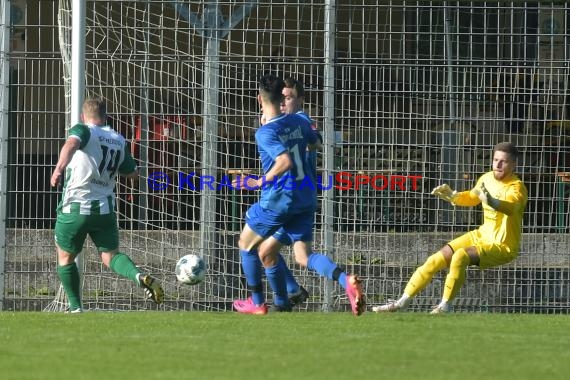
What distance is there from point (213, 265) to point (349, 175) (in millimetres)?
1657

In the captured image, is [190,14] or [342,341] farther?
[190,14]

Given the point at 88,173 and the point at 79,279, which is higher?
the point at 88,173

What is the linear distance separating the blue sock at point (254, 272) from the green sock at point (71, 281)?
148 cm

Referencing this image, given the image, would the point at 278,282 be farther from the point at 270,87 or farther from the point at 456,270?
the point at 270,87

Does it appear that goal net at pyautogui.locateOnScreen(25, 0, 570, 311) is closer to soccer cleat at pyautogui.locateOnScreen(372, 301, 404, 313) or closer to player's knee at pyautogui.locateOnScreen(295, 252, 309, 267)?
soccer cleat at pyautogui.locateOnScreen(372, 301, 404, 313)

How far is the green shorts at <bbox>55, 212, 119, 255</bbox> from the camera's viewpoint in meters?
11.5

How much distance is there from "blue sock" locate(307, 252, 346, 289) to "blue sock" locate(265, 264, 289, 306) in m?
0.44

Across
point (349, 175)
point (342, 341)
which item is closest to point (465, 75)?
point (349, 175)

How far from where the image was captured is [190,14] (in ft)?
44.2

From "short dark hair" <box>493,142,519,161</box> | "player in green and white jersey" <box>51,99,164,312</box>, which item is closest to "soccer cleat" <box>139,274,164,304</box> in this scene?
"player in green and white jersey" <box>51,99,164,312</box>

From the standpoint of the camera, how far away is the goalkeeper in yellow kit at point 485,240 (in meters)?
11.6

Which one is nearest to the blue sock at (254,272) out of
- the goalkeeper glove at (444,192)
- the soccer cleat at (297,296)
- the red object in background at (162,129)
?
the soccer cleat at (297,296)

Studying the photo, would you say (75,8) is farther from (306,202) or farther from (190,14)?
(306,202)

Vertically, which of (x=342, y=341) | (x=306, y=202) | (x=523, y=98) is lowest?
(x=342, y=341)
